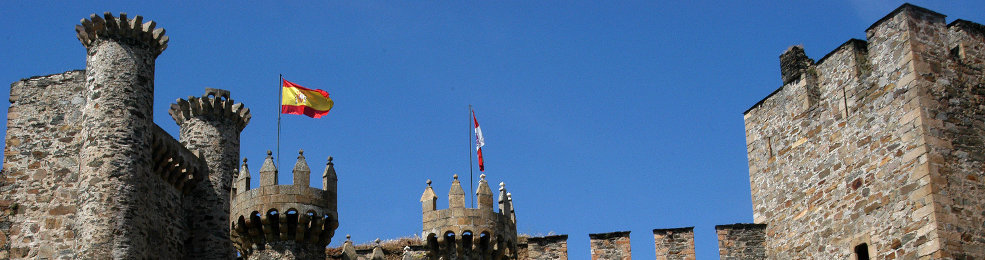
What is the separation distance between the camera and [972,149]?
34.2 metres

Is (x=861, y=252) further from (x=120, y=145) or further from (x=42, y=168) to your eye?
(x=42, y=168)

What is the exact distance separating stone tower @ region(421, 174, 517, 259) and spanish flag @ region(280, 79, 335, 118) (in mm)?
5886

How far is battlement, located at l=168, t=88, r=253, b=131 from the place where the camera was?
41.7 m

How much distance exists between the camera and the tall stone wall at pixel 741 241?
122 ft

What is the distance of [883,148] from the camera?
34688mm

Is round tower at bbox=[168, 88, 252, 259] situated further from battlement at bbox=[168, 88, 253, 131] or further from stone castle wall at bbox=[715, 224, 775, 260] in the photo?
stone castle wall at bbox=[715, 224, 775, 260]

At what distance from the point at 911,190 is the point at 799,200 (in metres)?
4.22

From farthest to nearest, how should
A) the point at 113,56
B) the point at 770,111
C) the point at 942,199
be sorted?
the point at 770,111
the point at 113,56
the point at 942,199

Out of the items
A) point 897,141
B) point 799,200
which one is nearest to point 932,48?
point 897,141

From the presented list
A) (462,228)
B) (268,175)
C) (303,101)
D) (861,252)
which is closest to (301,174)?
(268,175)

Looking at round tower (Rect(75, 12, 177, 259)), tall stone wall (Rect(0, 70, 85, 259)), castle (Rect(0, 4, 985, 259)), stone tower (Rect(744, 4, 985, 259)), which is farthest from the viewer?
tall stone wall (Rect(0, 70, 85, 259))

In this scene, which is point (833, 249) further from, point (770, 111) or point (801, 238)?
point (770, 111)

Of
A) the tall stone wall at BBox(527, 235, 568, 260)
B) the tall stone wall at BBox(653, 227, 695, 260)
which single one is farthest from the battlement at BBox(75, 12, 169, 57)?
the tall stone wall at BBox(653, 227, 695, 260)

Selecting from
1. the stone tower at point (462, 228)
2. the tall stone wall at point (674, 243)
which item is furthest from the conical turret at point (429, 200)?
the tall stone wall at point (674, 243)
